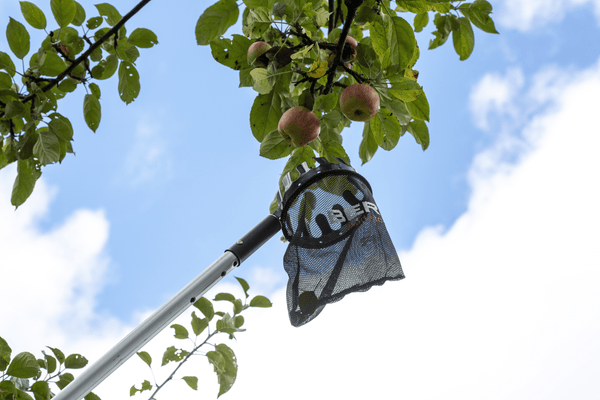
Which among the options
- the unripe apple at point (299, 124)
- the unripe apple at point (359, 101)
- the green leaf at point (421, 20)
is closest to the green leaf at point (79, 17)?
the unripe apple at point (299, 124)

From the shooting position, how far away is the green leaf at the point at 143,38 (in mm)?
1474

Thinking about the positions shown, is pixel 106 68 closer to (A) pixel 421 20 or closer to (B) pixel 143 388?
(A) pixel 421 20

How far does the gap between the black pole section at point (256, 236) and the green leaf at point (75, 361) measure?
33.1 inches

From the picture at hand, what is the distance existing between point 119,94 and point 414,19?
1058 mm

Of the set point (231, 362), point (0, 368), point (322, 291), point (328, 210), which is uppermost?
point (328, 210)

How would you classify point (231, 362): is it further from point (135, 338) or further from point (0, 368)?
point (0, 368)

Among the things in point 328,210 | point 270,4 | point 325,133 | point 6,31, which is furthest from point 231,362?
point 6,31

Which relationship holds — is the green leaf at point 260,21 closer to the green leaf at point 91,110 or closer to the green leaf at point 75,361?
the green leaf at point 91,110

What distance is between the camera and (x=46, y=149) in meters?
1.26

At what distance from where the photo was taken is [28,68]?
4.48 ft

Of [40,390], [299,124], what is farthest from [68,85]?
[40,390]

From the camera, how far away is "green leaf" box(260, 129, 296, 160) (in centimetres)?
111

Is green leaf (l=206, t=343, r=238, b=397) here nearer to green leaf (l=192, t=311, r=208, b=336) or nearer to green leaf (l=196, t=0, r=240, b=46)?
green leaf (l=192, t=311, r=208, b=336)

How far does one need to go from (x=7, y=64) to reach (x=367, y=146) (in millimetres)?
1153
